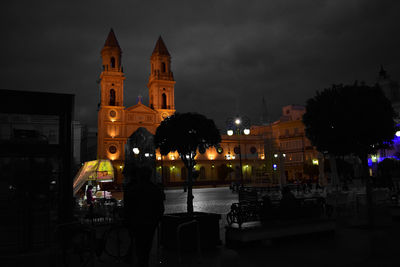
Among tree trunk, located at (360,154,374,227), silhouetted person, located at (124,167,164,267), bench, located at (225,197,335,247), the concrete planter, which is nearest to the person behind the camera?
silhouetted person, located at (124,167,164,267)

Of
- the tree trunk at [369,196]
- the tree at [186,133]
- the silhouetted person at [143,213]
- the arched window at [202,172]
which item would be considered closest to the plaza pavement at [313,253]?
the tree trunk at [369,196]

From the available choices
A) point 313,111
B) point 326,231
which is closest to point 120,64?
point 313,111

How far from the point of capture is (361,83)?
10414 millimetres

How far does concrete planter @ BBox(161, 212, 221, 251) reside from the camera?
6883 millimetres

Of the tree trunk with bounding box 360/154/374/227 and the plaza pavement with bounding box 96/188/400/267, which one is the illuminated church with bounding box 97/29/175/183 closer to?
the tree trunk with bounding box 360/154/374/227

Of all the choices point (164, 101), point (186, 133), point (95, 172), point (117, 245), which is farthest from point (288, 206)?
point (164, 101)

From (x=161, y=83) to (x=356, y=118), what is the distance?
5122 centimetres

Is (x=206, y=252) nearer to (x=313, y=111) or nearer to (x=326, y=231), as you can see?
(x=326, y=231)

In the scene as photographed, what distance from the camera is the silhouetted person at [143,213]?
502 centimetres

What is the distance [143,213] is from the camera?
5000 mm

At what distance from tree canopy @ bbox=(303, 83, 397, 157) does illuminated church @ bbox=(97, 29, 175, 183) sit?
1714 inches

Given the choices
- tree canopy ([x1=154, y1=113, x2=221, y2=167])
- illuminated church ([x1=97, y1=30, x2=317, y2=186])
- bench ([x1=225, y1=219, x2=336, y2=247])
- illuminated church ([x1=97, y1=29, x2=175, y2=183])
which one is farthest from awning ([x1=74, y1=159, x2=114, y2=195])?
illuminated church ([x1=97, y1=29, x2=175, y2=183])

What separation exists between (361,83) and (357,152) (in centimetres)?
232

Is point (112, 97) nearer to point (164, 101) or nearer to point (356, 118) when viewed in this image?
point (164, 101)
